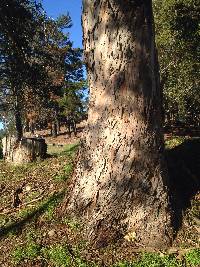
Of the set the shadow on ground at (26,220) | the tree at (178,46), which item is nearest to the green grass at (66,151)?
the shadow on ground at (26,220)

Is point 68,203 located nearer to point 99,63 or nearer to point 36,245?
point 36,245

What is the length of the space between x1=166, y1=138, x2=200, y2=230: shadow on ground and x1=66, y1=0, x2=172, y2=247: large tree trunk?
52 centimetres

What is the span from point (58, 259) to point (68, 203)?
1.10 metres

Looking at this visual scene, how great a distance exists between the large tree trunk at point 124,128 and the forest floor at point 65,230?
27 centimetres

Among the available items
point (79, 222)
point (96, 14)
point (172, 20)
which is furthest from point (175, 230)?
point (172, 20)

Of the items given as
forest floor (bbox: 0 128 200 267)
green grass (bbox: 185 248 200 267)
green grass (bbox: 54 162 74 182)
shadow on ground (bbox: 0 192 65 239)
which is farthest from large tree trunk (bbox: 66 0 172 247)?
green grass (bbox: 54 162 74 182)

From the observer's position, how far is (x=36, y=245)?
638cm

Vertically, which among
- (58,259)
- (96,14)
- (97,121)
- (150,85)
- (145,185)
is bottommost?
(58,259)

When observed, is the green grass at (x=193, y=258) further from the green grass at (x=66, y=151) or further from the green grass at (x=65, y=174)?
the green grass at (x=66, y=151)

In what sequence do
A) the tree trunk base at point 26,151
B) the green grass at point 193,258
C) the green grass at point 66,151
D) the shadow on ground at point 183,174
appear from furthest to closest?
the green grass at point 66,151 < the tree trunk base at point 26,151 < the shadow on ground at point 183,174 < the green grass at point 193,258

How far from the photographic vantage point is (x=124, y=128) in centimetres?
621

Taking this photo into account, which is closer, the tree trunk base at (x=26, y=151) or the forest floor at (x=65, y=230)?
the forest floor at (x=65, y=230)

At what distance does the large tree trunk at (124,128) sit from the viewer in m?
6.07

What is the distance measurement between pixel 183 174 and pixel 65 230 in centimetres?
293
